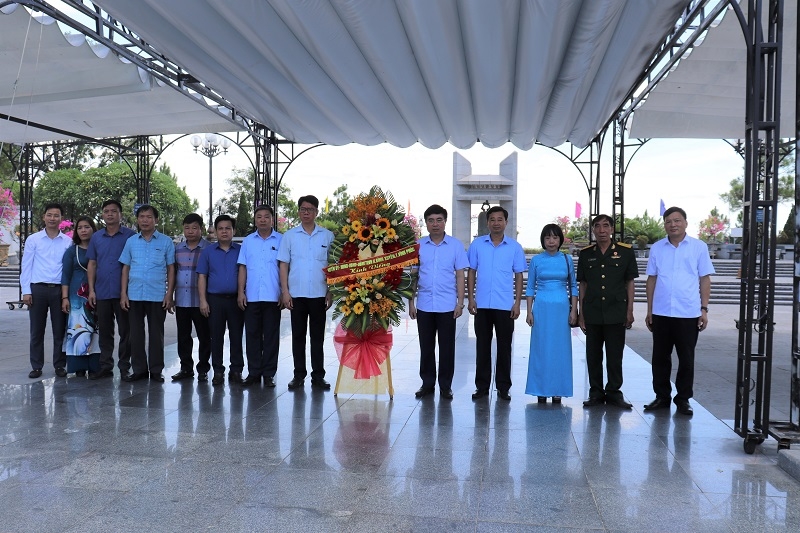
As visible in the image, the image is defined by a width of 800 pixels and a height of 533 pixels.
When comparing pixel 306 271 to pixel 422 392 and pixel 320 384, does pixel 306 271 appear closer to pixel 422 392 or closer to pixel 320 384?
pixel 320 384

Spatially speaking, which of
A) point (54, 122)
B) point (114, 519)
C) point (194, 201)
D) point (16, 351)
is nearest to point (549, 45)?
point (114, 519)

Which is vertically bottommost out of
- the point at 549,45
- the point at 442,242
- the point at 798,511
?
the point at 798,511

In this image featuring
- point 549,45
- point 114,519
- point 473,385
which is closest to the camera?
point 114,519

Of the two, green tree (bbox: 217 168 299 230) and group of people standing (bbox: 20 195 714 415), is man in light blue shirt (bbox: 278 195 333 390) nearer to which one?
group of people standing (bbox: 20 195 714 415)

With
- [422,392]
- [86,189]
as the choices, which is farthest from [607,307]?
[86,189]

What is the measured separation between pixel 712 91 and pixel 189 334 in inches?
271

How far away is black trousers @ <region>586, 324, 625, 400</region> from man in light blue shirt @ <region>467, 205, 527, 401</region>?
0.64 meters

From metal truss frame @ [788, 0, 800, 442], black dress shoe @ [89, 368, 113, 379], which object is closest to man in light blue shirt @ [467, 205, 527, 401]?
metal truss frame @ [788, 0, 800, 442]

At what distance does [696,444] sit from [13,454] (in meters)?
4.18

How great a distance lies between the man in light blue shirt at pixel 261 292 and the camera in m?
5.84

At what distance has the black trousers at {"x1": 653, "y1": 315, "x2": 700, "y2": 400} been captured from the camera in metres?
5.05

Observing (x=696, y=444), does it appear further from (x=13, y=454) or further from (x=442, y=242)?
(x=13, y=454)

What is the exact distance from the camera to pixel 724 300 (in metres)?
16.4

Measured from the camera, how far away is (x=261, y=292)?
5.85 m
